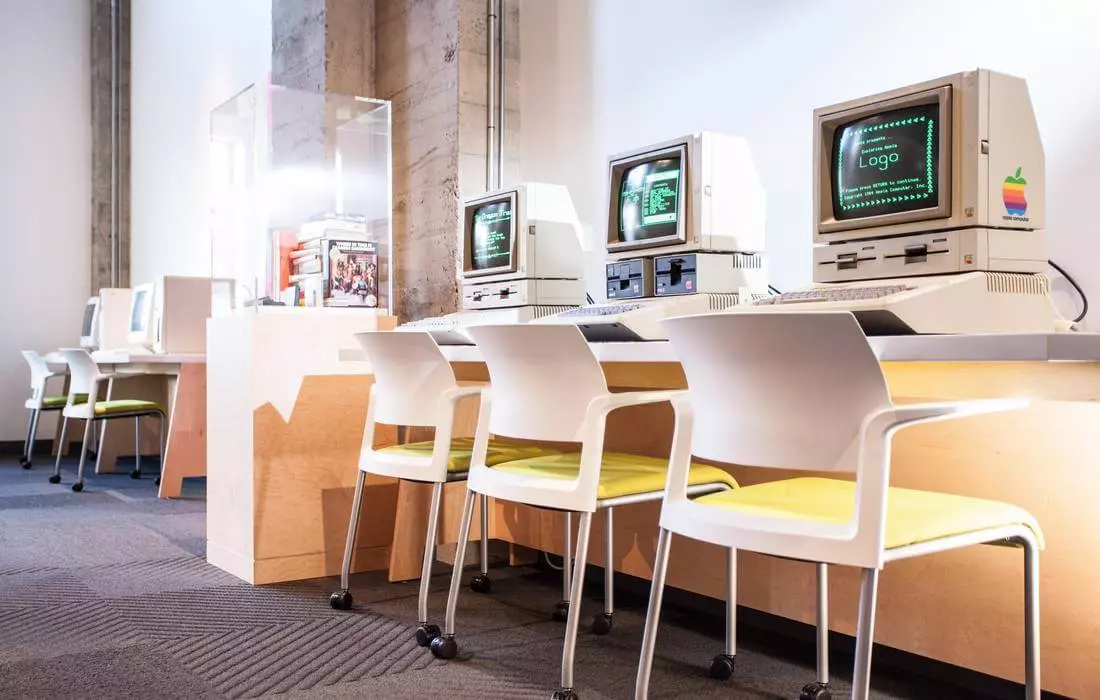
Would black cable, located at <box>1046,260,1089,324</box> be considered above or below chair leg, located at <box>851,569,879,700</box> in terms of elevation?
above

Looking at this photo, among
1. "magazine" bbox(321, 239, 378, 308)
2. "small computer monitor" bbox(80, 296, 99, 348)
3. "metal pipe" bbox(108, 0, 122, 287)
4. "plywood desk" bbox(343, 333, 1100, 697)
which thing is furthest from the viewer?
"metal pipe" bbox(108, 0, 122, 287)

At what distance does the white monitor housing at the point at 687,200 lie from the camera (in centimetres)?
297

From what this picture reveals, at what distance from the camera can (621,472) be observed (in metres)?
2.42

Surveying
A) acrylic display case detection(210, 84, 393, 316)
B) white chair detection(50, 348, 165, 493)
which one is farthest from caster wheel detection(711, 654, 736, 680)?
white chair detection(50, 348, 165, 493)

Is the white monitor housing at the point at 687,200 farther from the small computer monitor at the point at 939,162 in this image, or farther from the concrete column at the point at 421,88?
the concrete column at the point at 421,88

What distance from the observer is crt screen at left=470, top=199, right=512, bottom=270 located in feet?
12.0

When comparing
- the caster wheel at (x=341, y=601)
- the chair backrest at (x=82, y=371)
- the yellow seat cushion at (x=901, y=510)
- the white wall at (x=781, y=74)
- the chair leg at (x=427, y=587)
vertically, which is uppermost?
the white wall at (x=781, y=74)

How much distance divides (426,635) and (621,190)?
4.78 ft

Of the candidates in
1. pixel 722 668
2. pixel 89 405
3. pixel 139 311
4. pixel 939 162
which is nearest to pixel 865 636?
pixel 722 668

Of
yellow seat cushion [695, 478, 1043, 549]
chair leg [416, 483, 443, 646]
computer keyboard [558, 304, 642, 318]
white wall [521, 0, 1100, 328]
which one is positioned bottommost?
chair leg [416, 483, 443, 646]

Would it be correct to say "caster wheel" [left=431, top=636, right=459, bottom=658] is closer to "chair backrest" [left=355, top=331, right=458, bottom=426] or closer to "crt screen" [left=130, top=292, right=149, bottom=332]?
"chair backrest" [left=355, top=331, right=458, bottom=426]

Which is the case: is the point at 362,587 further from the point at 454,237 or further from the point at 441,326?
the point at 454,237

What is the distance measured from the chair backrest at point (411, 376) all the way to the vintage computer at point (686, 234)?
388 mm

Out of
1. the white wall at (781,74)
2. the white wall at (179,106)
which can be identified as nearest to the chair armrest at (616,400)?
the white wall at (781,74)
